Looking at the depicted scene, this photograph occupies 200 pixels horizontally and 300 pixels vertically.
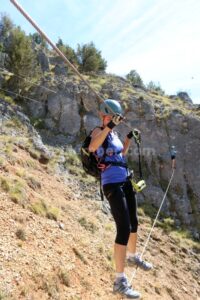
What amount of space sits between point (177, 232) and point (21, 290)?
11.7m

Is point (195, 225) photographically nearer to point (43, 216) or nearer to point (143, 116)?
point (143, 116)

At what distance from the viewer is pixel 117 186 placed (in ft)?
18.6

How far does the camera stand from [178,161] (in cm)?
2153

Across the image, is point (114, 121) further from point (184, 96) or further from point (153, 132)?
point (184, 96)

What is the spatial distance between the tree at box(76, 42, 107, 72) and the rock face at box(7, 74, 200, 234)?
29.5 ft

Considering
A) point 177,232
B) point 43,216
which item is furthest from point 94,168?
point 177,232

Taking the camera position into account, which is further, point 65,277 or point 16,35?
point 16,35

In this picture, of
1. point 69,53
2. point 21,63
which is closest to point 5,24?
point 69,53

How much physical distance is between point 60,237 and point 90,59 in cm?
2473

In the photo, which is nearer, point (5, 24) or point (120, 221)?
point (120, 221)

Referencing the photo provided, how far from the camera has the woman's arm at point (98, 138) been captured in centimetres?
534

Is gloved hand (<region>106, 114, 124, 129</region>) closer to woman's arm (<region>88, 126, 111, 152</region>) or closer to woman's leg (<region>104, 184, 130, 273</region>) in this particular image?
woman's arm (<region>88, 126, 111, 152</region>)

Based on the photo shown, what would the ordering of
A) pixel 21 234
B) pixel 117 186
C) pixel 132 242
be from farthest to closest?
pixel 21 234, pixel 132 242, pixel 117 186

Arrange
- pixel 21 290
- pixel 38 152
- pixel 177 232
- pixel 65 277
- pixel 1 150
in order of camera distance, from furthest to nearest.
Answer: pixel 177 232 → pixel 38 152 → pixel 1 150 → pixel 65 277 → pixel 21 290
